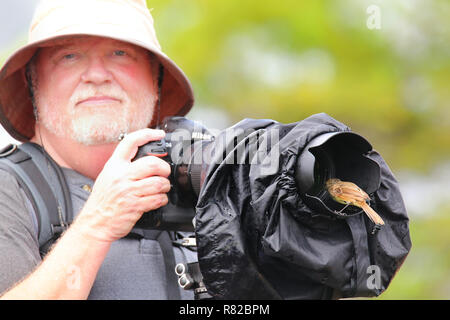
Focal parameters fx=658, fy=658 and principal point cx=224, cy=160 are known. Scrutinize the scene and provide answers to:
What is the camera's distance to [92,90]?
6.76 ft

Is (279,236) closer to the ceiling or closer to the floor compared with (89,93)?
closer to the floor

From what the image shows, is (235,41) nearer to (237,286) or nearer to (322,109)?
(322,109)

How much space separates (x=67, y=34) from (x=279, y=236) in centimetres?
107

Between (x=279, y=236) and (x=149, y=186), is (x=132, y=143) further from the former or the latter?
(x=279, y=236)

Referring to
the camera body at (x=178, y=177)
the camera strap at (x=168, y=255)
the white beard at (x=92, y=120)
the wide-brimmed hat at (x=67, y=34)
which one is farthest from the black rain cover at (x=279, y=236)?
the wide-brimmed hat at (x=67, y=34)

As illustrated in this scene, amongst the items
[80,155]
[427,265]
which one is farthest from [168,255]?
[427,265]

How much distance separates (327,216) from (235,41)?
3.59m

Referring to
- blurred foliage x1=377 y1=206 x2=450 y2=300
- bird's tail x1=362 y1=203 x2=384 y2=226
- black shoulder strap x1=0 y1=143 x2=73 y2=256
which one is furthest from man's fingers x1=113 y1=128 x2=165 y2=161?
blurred foliage x1=377 y1=206 x2=450 y2=300

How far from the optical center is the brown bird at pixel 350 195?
137cm

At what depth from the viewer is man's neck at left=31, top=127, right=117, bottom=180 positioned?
6.84 feet

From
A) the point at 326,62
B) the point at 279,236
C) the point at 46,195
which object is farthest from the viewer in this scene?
the point at 326,62

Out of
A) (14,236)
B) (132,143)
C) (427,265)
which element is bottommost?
(427,265)

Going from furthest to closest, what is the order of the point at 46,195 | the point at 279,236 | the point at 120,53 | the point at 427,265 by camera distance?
the point at 427,265 < the point at 120,53 < the point at 46,195 < the point at 279,236

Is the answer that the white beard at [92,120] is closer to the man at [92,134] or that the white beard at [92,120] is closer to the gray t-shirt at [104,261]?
the man at [92,134]
